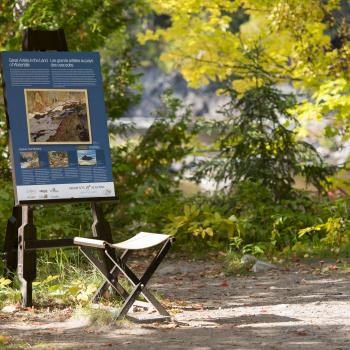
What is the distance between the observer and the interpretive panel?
21.1 feet

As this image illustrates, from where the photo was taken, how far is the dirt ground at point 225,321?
504 centimetres

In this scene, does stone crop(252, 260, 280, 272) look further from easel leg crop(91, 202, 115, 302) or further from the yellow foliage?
easel leg crop(91, 202, 115, 302)

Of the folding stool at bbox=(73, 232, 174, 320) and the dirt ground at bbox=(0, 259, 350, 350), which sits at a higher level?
the folding stool at bbox=(73, 232, 174, 320)

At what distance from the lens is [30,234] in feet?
21.1

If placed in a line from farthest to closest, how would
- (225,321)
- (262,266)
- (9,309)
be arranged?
(262,266)
(9,309)
(225,321)

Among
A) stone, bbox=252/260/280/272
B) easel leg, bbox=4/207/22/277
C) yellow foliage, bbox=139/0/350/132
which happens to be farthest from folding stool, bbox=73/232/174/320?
yellow foliage, bbox=139/0/350/132

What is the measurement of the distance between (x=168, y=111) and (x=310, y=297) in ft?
18.8

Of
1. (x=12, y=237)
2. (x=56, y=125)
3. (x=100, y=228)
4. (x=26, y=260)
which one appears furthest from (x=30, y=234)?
(x=56, y=125)

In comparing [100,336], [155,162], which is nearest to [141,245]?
[100,336]

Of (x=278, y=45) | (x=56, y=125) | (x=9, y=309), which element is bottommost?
(x=9, y=309)

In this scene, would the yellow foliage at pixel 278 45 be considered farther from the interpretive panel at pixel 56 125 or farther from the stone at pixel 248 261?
the interpretive panel at pixel 56 125

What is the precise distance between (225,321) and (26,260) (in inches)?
64.0

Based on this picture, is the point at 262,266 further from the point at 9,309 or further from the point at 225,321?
the point at 9,309

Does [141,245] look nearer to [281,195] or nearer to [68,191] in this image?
[68,191]
